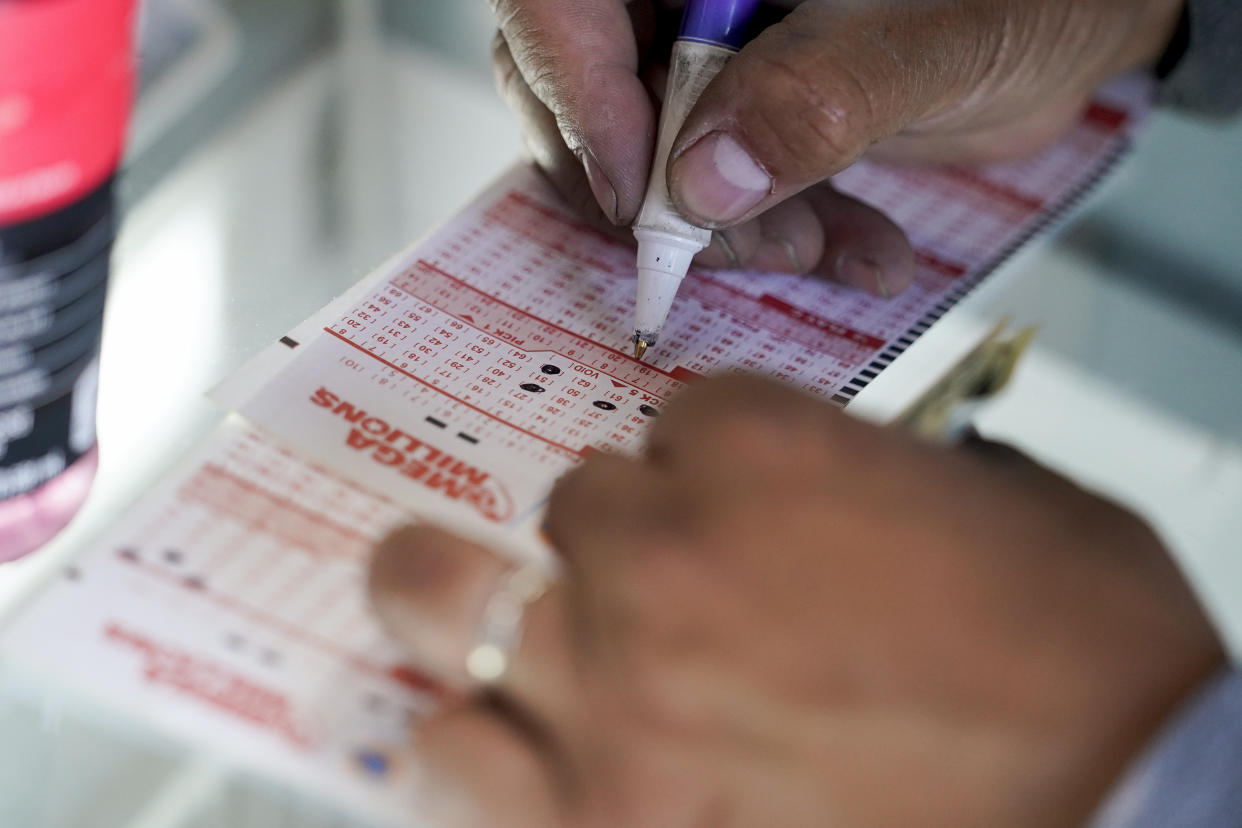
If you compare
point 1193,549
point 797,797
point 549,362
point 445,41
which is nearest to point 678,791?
point 797,797

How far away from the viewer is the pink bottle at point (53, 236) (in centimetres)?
33

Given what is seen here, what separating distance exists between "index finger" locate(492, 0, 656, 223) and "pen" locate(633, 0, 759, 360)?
2cm

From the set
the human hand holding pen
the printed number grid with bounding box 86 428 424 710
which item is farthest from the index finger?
the printed number grid with bounding box 86 428 424 710

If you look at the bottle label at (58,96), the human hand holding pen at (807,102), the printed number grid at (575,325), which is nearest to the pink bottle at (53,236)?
the bottle label at (58,96)

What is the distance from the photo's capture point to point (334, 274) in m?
0.55

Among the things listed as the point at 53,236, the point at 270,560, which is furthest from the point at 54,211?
the point at 270,560

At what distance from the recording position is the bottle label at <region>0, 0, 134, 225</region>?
32 cm

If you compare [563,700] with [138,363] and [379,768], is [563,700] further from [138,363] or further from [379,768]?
[138,363]

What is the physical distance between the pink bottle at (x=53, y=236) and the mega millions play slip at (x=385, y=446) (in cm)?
3

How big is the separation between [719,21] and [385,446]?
0.74 feet

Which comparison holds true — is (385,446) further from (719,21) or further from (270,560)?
(719,21)

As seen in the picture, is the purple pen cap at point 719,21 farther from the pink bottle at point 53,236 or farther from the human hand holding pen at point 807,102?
the pink bottle at point 53,236

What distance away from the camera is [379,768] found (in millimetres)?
374

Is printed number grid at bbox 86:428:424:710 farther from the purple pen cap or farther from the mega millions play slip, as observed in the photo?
the purple pen cap
